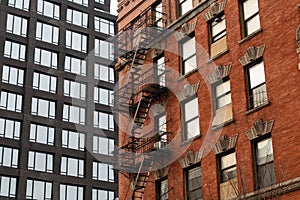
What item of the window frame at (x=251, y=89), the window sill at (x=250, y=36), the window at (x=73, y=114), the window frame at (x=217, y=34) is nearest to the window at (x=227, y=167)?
the window frame at (x=251, y=89)

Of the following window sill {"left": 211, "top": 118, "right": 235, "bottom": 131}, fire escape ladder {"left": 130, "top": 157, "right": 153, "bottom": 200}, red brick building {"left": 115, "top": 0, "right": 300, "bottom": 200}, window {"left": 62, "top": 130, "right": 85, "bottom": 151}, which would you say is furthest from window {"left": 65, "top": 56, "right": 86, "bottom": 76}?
window sill {"left": 211, "top": 118, "right": 235, "bottom": 131}

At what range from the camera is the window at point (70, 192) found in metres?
66.2

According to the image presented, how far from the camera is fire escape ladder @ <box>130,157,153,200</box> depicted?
28.7 meters

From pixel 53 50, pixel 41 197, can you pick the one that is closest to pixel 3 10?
pixel 53 50

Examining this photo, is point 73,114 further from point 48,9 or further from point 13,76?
point 48,9

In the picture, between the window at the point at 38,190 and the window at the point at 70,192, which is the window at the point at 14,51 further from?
the window at the point at 70,192

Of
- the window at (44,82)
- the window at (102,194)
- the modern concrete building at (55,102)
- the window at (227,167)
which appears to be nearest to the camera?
the window at (227,167)

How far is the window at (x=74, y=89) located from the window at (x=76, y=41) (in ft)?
15.3

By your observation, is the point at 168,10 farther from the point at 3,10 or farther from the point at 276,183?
the point at 3,10

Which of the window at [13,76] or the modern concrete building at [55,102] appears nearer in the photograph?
the modern concrete building at [55,102]

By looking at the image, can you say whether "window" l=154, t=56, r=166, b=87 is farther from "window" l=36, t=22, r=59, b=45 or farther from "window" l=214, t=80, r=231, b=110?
"window" l=36, t=22, r=59, b=45

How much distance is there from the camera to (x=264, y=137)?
2280 centimetres

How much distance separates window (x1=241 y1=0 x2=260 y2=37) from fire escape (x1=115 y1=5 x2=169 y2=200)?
559 cm

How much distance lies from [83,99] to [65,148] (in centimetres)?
772
